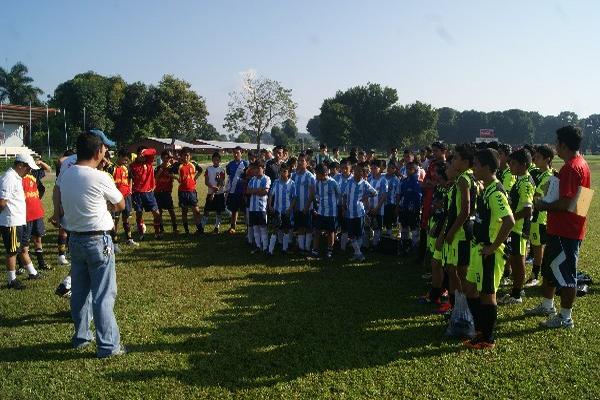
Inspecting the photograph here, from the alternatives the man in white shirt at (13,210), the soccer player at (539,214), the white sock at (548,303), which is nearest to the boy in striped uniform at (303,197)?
the soccer player at (539,214)

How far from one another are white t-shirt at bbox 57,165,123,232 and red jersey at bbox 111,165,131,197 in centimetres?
537

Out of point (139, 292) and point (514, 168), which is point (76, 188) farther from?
point (514, 168)

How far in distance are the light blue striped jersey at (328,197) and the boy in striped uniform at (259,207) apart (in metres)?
1.29

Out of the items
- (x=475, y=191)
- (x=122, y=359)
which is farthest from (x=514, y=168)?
(x=122, y=359)

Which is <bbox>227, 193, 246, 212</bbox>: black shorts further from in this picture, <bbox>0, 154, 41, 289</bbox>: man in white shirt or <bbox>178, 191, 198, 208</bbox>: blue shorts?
<bbox>0, 154, 41, 289</bbox>: man in white shirt

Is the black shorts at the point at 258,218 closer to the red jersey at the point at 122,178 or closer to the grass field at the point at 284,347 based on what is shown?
the grass field at the point at 284,347

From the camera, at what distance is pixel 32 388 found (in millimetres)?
4121

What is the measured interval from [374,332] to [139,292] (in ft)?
12.0

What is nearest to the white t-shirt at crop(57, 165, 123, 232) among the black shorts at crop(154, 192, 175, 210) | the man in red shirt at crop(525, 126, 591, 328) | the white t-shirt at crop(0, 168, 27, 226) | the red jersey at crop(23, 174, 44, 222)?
the white t-shirt at crop(0, 168, 27, 226)

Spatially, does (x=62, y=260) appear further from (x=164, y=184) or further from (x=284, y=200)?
(x=284, y=200)

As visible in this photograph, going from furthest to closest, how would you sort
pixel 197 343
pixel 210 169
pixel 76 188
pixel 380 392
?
pixel 210 169 < pixel 197 343 < pixel 76 188 < pixel 380 392

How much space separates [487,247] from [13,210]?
683 cm

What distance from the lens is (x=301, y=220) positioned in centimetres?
936

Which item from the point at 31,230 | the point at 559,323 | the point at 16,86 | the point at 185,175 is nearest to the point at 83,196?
the point at 31,230
